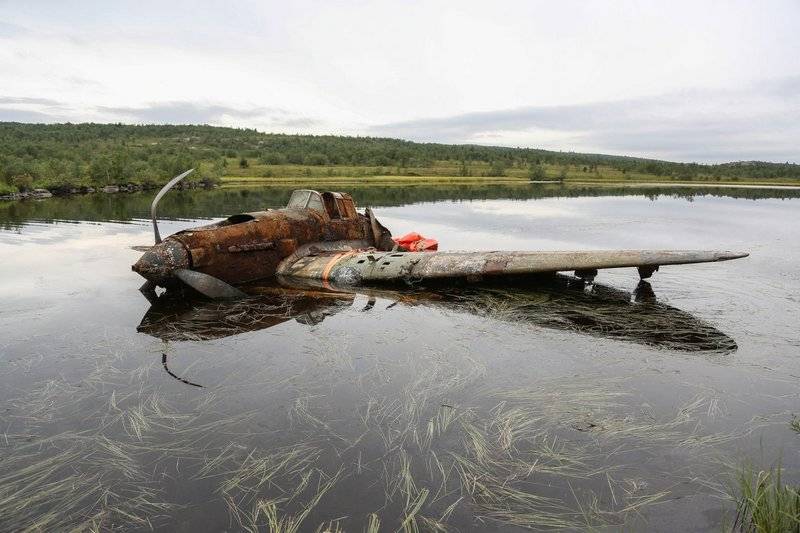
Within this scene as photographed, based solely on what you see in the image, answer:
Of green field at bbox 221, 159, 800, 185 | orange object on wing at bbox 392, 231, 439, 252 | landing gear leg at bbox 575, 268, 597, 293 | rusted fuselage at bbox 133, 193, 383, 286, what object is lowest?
landing gear leg at bbox 575, 268, 597, 293

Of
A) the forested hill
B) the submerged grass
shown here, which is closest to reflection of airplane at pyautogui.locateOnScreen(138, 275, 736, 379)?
the submerged grass

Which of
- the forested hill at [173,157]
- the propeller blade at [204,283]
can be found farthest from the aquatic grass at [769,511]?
the forested hill at [173,157]

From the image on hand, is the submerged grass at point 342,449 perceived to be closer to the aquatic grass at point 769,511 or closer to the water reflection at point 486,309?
the aquatic grass at point 769,511

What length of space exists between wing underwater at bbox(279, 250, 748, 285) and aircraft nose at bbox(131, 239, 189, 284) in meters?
2.49

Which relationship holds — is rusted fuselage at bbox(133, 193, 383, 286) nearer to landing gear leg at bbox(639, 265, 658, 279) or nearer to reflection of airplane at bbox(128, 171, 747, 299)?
reflection of airplane at bbox(128, 171, 747, 299)

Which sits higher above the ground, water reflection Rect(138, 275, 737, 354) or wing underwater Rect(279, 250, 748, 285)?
wing underwater Rect(279, 250, 748, 285)

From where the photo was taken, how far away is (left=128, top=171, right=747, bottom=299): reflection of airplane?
10438 millimetres

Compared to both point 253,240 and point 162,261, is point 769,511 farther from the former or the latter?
point 253,240

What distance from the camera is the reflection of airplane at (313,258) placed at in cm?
1044

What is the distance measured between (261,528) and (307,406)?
2.02 metres

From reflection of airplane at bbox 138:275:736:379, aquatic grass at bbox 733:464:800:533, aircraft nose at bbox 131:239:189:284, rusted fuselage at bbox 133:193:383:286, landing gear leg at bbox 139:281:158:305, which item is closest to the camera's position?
aquatic grass at bbox 733:464:800:533

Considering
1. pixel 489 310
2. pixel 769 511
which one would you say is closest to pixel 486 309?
pixel 489 310

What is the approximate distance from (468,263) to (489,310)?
160cm

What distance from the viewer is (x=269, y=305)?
1030 centimetres
